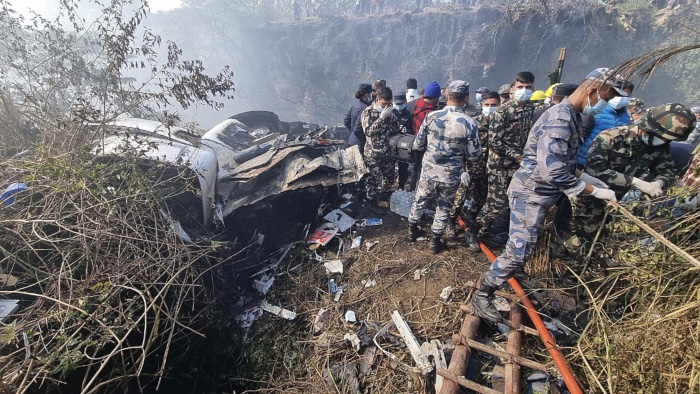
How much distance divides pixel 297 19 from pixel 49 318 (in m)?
22.8

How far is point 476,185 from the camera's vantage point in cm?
397

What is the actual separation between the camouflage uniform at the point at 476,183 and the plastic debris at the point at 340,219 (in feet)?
4.61

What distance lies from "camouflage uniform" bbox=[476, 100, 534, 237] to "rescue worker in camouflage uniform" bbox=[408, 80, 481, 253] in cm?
22

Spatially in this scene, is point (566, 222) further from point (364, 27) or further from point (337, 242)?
point (364, 27)

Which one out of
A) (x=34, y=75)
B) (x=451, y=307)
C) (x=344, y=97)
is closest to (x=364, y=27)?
(x=344, y=97)

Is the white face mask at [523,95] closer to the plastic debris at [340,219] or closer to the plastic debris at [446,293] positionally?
the plastic debris at [446,293]

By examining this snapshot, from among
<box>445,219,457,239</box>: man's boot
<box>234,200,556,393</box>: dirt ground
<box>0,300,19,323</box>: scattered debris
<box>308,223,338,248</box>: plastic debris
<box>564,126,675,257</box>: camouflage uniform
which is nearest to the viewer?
<box>0,300,19,323</box>: scattered debris

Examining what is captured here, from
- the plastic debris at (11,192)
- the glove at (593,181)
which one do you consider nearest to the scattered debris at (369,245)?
the glove at (593,181)

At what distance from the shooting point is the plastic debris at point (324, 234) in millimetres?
4133

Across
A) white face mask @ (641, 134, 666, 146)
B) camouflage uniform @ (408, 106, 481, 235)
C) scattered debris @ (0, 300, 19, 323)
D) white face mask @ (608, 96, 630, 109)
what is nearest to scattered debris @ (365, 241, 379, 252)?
camouflage uniform @ (408, 106, 481, 235)

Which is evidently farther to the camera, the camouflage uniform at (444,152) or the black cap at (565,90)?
the black cap at (565,90)

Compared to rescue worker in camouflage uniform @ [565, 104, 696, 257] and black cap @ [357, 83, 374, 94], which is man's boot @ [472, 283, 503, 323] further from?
black cap @ [357, 83, 374, 94]

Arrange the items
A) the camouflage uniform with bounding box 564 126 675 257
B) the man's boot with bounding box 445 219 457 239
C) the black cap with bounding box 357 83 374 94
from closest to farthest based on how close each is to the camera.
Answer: the camouflage uniform with bounding box 564 126 675 257 < the man's boot with bounding box 445 219 457 239 < the black cap with bounding box 357 83 374 94

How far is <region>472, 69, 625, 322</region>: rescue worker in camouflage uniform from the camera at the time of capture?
224 centimetres
